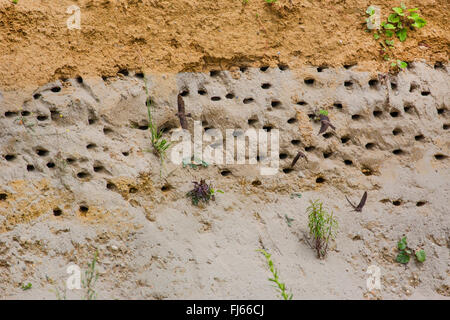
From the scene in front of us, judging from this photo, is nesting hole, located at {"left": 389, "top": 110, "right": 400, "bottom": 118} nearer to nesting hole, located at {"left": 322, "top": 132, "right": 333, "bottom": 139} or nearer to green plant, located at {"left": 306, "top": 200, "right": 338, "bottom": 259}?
nesting hole, located at {"left": 322, "top": 132, "right": 333, "bottom": 139}

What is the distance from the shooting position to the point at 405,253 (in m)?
4.66

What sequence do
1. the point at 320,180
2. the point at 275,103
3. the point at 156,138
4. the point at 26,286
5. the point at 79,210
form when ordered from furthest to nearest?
the point at 275,103 → the point at 320,180 → the point at 156,138 → the point at 79,210 → the point at 26,286

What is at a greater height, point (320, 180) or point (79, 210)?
point (320, 180)

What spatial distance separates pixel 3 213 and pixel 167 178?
46.7 inches

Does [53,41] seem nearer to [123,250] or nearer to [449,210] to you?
[123,250]

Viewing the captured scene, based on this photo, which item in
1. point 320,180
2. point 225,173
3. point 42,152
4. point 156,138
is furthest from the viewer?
point 320,180

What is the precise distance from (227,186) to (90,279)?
130cm

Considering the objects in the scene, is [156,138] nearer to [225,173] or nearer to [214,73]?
[225,173]

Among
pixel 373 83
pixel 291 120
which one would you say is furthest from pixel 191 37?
pixel 373 83

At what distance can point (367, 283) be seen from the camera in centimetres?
441

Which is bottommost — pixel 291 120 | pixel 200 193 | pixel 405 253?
pixel 405 253

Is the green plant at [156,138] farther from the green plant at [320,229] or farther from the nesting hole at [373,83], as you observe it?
the nesting hole at [373,83]

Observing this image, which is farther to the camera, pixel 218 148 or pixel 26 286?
pixel 218 148

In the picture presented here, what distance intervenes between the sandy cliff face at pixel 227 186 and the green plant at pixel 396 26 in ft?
0.77
